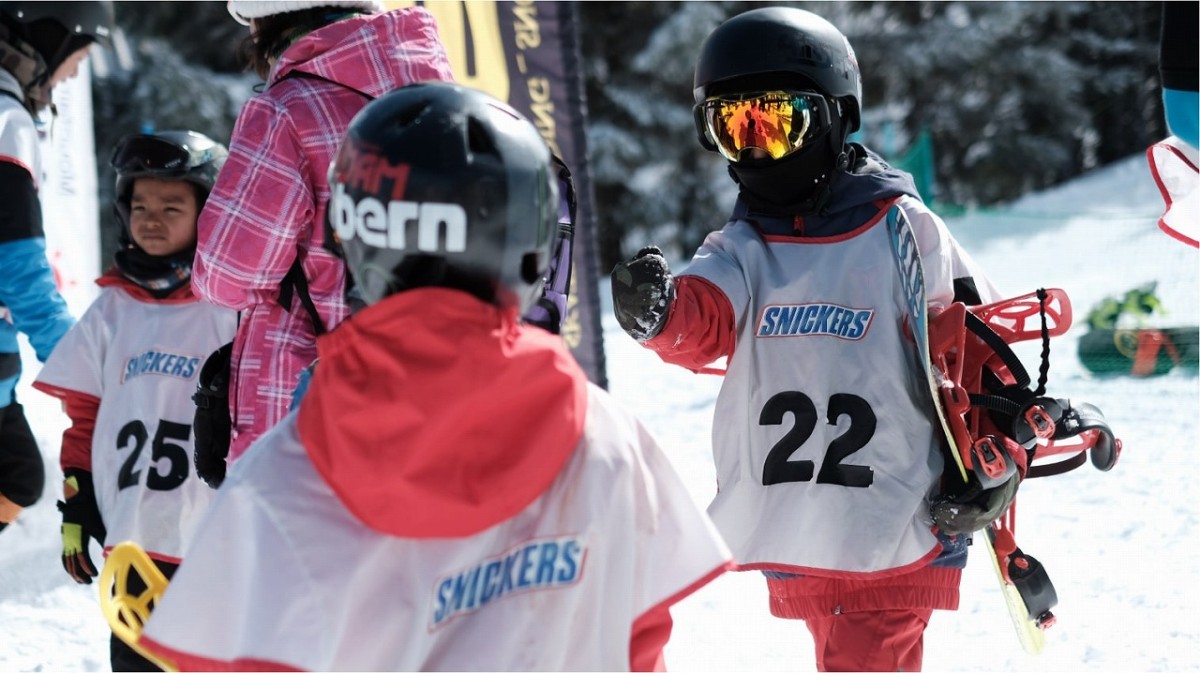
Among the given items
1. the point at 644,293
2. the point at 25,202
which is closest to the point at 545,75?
the point at 25,202

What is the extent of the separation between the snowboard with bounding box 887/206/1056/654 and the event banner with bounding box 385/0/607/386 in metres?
3.59

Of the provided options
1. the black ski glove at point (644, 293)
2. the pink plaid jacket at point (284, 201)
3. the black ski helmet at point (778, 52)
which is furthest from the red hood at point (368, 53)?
the black ski helmet at point (778, 52)

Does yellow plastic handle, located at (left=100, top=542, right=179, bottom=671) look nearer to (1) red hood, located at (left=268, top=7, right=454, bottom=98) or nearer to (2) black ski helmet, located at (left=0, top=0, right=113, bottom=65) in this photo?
(1) red hood, located at (left=268, top=7, right=454, bottom=98)

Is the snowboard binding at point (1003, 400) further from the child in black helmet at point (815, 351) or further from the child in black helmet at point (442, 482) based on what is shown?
the child in black helmet at point (442, 482)

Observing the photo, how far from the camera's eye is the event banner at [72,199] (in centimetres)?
742

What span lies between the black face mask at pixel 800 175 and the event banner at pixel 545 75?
3320 mm

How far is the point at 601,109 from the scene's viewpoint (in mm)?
18781

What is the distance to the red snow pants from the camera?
3.09 meters

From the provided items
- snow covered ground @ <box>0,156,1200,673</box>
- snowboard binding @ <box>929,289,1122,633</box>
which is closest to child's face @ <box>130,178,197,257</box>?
snow covered ground @ <box>0,156,1200,673</box>

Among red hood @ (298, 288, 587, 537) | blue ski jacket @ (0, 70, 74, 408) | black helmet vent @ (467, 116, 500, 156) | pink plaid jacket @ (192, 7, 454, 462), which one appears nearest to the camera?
red hood @ (298, 288, 587, 537)

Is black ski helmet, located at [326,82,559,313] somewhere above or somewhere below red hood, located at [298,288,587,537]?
above

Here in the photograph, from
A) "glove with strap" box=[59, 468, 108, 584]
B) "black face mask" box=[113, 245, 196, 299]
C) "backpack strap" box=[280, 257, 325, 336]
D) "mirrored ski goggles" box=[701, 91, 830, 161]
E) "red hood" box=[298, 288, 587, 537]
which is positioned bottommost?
"glove with strap" box=[59, 468, 108, 584]

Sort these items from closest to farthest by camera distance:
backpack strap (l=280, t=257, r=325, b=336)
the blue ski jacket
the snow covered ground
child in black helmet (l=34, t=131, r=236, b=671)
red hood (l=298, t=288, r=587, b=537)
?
1. red hood (l=298, t=288, r=587, b=537)
2. backpack strap (l=280, t=257, r=325, b=336)
3. child in black helmet (l=34, t=131, r=236, b=671)
4. the blue ski jacket
5. the snow covered ground

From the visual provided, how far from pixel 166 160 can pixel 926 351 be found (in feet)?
7.87
